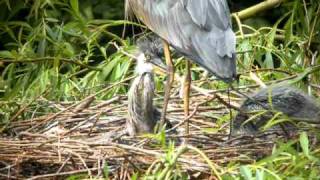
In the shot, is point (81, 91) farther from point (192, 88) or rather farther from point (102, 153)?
point (102, 153)

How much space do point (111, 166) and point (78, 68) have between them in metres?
1.30

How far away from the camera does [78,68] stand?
15.1 feet

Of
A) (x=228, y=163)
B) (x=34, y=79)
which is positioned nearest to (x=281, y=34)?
(x=34, y=79)

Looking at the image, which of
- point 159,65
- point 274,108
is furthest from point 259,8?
point 274,108

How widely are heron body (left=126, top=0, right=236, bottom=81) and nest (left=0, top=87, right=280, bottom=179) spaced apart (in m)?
0.20

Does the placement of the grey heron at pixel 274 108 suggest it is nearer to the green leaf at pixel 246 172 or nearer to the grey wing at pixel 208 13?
the grey wing at pixel 208 13

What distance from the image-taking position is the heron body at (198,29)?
355 centimetres

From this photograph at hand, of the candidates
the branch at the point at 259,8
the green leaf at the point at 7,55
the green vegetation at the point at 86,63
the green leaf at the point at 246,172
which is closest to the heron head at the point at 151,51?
the green vegetation at the point at 86,63

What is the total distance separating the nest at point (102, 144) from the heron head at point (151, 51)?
18 cm

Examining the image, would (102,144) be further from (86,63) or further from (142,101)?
(86,63)

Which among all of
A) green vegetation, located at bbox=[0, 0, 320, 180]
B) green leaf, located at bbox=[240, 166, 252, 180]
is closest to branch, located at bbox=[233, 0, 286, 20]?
green vegetation, located at bbox=[0, 0, 320, 180]

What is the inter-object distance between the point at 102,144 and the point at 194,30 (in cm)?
53

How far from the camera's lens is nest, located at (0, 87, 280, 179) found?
10.9 feet

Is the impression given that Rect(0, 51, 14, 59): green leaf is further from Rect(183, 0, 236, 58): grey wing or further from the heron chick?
Rect(183, 0, 236, 58): grey wing
